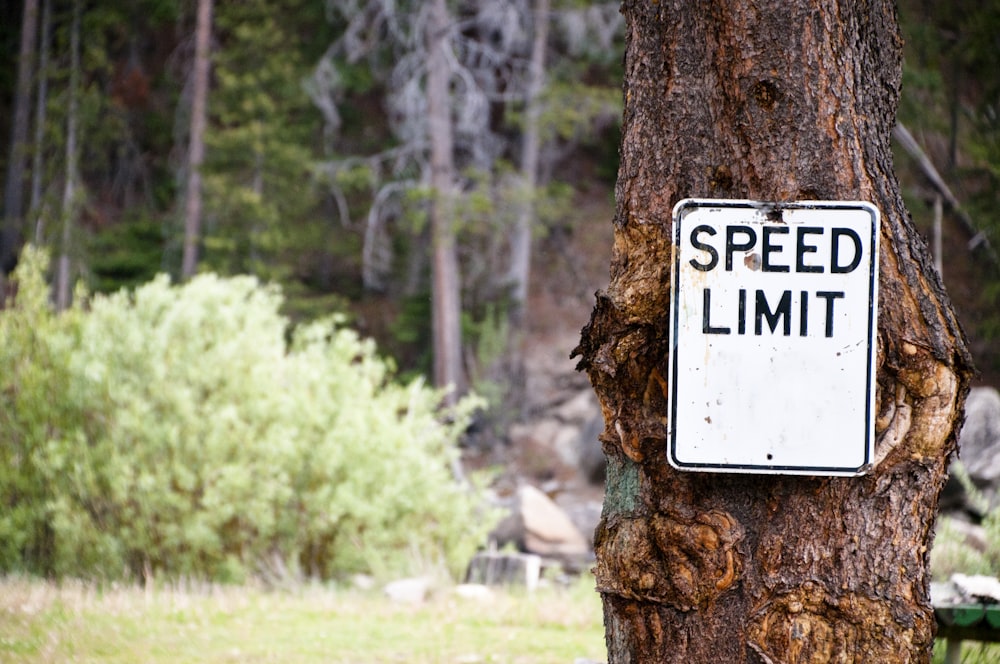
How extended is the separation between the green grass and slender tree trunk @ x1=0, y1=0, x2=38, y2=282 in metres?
21.0

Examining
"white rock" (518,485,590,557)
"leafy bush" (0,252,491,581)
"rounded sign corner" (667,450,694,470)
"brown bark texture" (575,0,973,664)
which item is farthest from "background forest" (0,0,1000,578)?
"rounded sign corner" (667,450,694,470)

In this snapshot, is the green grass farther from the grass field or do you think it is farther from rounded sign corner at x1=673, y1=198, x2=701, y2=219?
rounded sign corner at x1=673, y1=198, x2=701, y2=219

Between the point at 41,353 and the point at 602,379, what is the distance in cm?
818

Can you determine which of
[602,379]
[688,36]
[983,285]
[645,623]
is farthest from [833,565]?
[983,285]

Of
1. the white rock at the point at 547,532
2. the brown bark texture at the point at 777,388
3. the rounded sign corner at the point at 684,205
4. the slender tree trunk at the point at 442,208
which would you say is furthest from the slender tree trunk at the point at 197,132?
the rounded sign corner at the point at 684,205

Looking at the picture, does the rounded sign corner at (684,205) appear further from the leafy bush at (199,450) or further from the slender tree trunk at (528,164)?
the slender tree trunk at (528,164)

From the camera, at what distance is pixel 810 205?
238cm

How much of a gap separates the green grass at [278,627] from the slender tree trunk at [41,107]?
64.3 ft

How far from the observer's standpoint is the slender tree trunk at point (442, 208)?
2027cm

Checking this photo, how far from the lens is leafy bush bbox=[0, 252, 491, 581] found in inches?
345

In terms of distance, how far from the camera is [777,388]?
237cm

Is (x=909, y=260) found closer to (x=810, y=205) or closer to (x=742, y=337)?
(x=810, y=205)

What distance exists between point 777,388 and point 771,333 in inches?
4.7

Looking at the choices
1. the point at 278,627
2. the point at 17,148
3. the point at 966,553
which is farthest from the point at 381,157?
the point at 966,553
